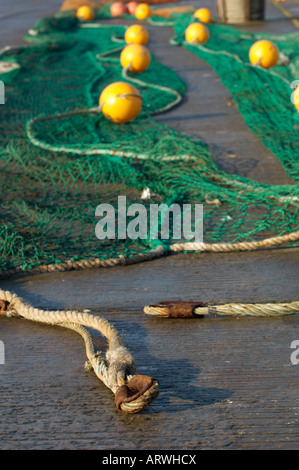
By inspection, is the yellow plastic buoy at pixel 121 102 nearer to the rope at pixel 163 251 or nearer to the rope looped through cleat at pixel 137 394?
the rope at pixel 163 251

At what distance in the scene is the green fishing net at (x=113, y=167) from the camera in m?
3.37

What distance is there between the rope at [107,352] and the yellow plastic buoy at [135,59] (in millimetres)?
5055

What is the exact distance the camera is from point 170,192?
3852 millimetres

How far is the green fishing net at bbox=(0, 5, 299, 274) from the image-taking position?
3.37 meters

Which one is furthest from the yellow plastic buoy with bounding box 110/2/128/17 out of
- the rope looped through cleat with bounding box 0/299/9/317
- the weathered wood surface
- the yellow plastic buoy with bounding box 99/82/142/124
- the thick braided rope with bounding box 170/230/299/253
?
the rope looped through cleat with bounding box 0/299/9/317

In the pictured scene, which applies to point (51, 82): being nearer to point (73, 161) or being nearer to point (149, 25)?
point (73, 161)

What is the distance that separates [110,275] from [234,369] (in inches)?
39.8

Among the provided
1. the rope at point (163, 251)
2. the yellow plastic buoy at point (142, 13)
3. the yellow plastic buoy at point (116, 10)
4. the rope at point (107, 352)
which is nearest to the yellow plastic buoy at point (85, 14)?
the yellow plastic buoy at point (116, 10)

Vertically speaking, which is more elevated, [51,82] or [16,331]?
[16,331]

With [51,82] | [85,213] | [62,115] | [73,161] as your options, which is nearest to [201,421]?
[85,213]

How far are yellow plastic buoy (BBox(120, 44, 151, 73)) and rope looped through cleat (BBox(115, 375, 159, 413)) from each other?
19.0ft

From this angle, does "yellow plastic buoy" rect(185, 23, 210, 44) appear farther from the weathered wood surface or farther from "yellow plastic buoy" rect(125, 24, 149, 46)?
the weathered wood surface
